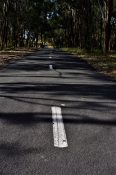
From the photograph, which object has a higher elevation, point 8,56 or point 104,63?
point 8,56

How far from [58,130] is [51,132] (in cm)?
18

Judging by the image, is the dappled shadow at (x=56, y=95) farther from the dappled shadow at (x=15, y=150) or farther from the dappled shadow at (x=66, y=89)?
the dappled shadow at (x=15, y=150)

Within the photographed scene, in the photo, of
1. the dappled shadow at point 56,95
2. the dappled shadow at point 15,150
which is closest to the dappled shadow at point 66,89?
the dappled shadow at point 56,95

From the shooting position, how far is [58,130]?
6.18 meters

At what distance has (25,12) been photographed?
63.1 meters

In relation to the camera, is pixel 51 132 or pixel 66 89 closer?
pixel 51 132

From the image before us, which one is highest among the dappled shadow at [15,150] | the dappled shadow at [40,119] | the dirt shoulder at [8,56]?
the dirt shoulder at [8,56]

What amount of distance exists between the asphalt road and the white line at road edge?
0.07 meters

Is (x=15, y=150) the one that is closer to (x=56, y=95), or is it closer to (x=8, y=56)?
(x=56, y=95)

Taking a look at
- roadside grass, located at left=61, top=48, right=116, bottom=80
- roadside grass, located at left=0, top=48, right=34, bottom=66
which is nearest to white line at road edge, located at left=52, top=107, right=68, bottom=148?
roadside grass, located at left=61, top=48, right=116, bottom=80

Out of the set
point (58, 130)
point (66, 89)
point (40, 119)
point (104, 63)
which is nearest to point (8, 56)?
point (104, 63)

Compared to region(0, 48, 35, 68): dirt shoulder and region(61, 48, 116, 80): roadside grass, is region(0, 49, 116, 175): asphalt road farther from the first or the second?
region(0, 48, 35, 68): dirt shoulder

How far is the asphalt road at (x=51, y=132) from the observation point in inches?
179

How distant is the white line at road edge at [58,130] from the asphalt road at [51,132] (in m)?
0.07
